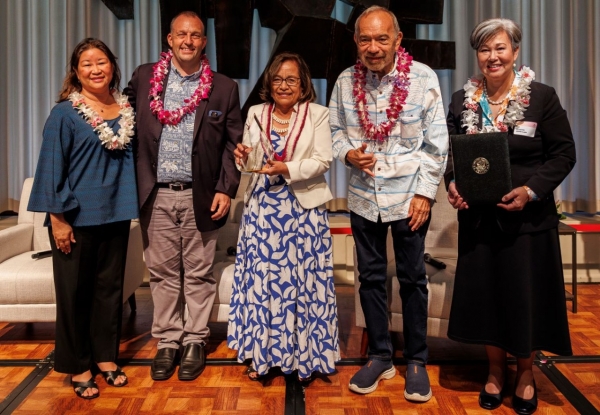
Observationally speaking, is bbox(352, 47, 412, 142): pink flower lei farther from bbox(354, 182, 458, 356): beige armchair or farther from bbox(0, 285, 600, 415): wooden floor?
bbox(0, 285, 600, 415): wooden floor

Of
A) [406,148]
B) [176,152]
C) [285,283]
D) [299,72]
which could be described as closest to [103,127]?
[176,152]

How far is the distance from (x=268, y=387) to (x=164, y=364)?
1.64 ft

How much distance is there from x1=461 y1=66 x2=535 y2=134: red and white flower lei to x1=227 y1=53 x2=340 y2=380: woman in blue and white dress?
622mm

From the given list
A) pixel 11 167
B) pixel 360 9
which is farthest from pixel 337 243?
pixel 11 167

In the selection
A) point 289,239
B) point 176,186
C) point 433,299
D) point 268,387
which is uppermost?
point 176,186

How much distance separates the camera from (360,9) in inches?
158

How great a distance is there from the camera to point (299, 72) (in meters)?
2.58

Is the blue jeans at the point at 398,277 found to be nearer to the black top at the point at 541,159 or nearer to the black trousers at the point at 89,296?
the black top at the point at 541,159

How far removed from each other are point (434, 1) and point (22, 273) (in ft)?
10.2

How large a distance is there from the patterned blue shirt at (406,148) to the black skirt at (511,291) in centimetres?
27

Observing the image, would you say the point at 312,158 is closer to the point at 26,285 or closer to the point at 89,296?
the point at 89,296

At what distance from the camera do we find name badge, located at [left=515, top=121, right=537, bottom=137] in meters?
2.21

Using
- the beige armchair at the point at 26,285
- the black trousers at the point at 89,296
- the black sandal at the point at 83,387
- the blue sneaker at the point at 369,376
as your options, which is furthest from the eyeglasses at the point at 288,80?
the black sandal at the point at 83,387

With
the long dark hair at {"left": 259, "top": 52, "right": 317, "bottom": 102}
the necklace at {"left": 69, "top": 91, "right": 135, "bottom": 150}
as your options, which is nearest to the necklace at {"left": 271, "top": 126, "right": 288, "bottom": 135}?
the long dark hair at {"left": 259, "top": 52, "right": 317, "bottom": 102}
